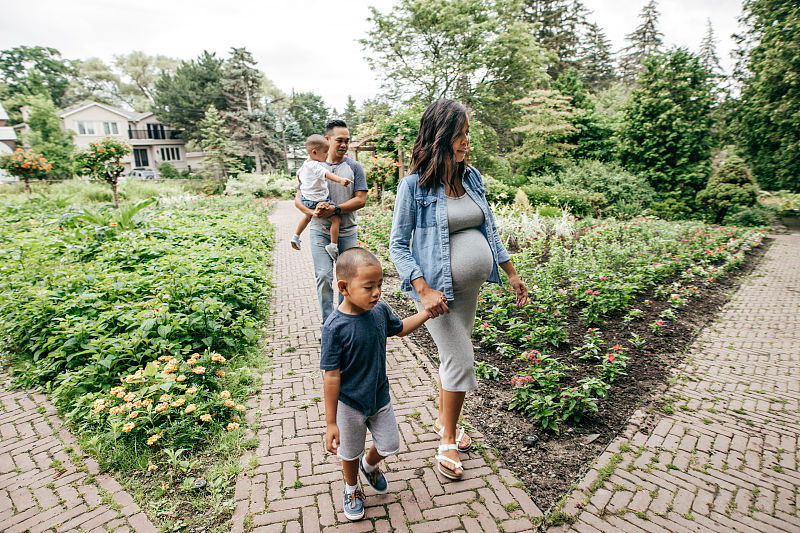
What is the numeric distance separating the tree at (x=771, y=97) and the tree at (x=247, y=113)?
30332 millimetres

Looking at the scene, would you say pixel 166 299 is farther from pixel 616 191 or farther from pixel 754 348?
pixel 616 191

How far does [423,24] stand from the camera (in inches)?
823

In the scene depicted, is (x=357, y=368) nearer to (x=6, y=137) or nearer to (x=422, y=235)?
(x=422, y=235)

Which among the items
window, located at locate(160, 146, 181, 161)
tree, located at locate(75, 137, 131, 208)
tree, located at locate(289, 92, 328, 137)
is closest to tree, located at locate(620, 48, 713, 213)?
tree, located at locate(75, 137, 131, 208)

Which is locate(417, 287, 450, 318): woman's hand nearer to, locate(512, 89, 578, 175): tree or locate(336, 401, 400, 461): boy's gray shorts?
locate(336, 401, 400, 461): boy's gray shorts

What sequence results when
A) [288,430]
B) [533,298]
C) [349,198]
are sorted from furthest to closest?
[533,298]
[349,198]
[288,430]

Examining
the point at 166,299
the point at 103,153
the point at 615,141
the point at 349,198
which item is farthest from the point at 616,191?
the point at 103,153

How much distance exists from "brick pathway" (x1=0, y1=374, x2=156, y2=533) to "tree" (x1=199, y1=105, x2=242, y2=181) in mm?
29847

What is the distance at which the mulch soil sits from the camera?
2.44 m

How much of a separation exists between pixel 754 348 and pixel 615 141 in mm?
14767

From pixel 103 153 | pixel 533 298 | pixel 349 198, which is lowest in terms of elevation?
pixel 533 298

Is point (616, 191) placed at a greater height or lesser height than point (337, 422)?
greater

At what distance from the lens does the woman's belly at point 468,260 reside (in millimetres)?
2160

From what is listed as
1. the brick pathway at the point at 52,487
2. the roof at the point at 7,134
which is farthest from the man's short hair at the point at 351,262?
the roof at the point at 7,134
